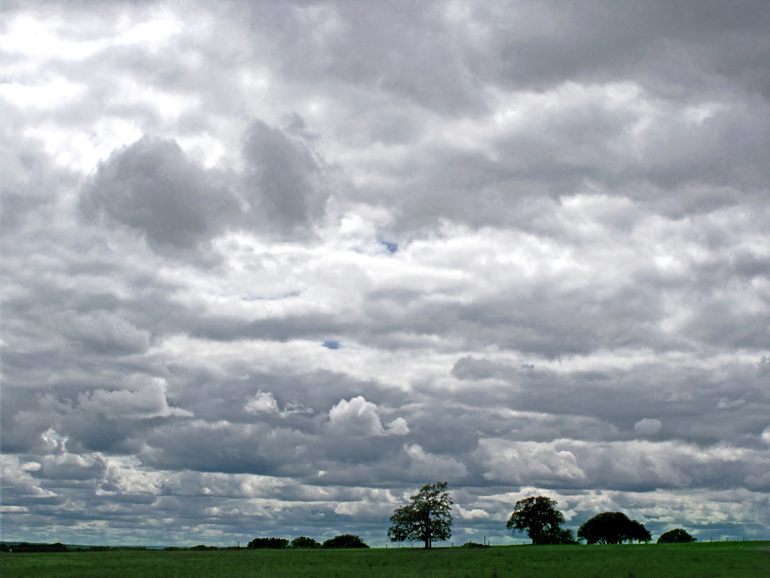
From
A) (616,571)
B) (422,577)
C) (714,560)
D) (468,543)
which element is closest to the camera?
(422,577)

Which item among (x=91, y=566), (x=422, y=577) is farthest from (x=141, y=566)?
(x=422, y=577)

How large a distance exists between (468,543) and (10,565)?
120674 mm

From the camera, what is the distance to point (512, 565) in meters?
80.9

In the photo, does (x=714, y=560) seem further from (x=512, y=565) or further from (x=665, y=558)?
(x=512, y=565)

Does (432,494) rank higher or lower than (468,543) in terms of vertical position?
higher

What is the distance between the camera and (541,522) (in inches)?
7377

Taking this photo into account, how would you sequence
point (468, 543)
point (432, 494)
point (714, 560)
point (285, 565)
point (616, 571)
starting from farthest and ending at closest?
point (468, 543) → point (432, 494) → point (285, 565) → point (714, 560) → point (616, 571)

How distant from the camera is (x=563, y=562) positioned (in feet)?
278

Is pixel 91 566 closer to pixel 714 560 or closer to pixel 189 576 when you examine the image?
pixel 189 576

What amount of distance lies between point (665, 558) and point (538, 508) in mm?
106106

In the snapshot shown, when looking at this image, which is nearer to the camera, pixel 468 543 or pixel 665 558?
pixel 665 558

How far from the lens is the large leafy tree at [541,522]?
7313 inches

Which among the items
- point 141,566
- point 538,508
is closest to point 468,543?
point 538,508

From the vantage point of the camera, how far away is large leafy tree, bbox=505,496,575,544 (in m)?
186
